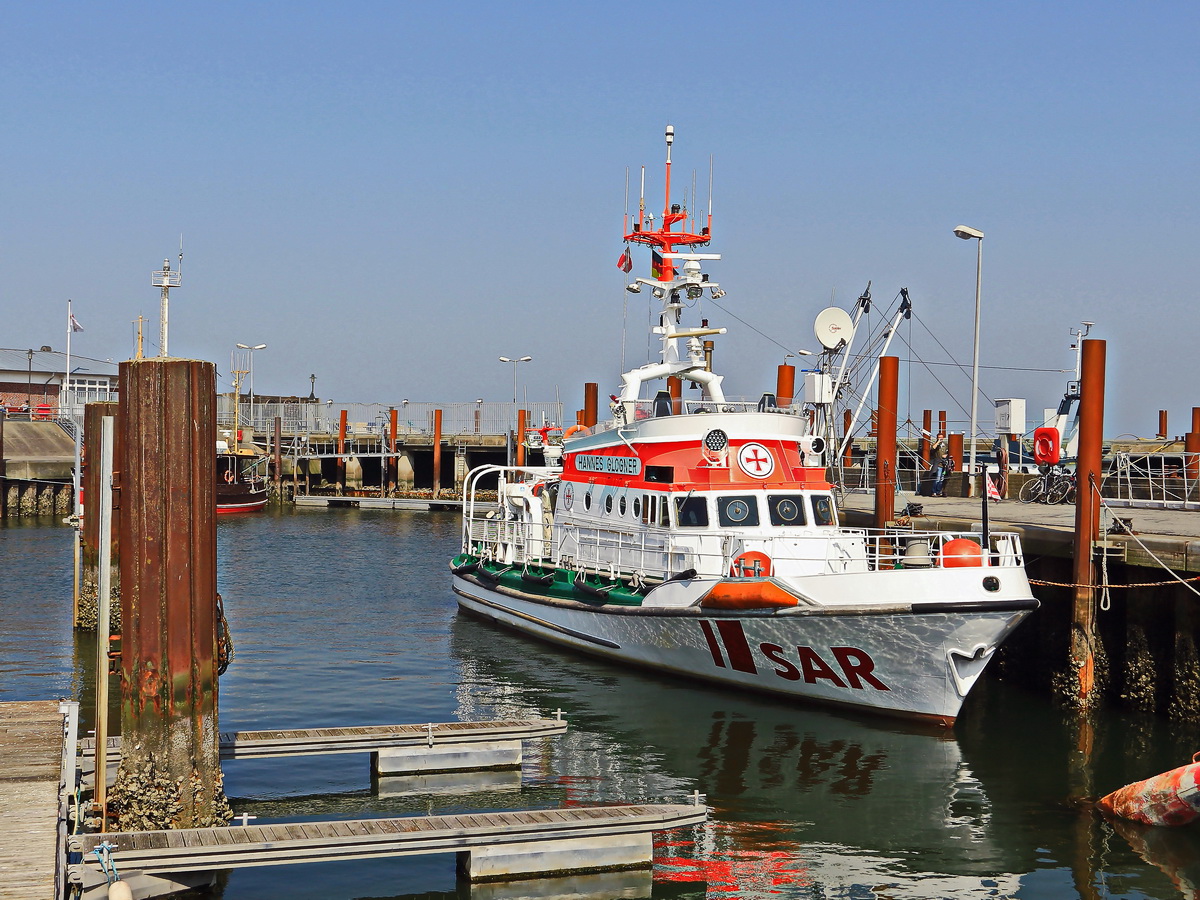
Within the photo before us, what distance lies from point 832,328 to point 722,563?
1274 cm

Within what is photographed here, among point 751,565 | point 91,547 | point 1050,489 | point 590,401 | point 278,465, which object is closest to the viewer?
point 751,565

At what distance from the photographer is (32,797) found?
425 inches

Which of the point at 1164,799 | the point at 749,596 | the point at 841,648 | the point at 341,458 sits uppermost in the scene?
the point at 341,458

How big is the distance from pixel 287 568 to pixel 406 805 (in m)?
24.7

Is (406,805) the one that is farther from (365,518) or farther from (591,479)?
(365,518)

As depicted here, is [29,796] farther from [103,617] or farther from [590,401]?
[590,401]

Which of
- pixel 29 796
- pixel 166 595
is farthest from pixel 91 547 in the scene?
pixel 166 595

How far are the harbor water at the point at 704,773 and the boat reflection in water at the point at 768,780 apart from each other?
0.13ft

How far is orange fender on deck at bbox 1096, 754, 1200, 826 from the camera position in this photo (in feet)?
45.1

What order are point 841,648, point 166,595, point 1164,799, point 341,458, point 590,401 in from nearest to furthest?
point 166,595 → point 1164,799 → point 841,648 → point 590,401 → point 341,458

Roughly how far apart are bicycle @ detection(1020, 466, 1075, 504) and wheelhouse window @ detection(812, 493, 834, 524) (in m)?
10.7

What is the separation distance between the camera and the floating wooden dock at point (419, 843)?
10523 mm

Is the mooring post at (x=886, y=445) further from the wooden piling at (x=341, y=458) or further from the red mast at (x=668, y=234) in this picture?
the wooden piling at (x=341, y=458)

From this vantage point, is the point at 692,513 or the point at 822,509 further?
the point at 822,509
